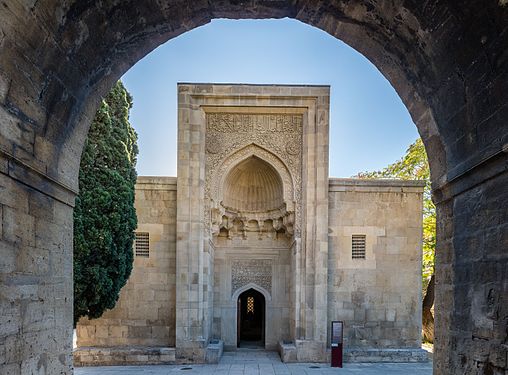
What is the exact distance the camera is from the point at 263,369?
10102mm

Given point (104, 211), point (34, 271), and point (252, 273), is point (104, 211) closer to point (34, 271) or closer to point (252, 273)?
point (252, 273)

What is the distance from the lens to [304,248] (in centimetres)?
1131

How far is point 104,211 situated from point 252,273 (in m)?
5.78

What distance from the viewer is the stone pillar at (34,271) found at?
273cm

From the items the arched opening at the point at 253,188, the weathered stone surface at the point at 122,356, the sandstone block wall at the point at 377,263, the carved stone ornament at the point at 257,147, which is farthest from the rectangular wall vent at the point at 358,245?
the weathered stone surface at the point at 122,356

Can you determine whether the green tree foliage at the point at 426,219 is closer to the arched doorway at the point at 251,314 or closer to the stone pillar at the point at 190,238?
the arched doorway at the point at 251,314

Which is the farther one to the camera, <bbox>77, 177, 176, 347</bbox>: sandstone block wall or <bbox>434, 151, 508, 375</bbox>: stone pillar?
<bbox>77, 177, 176, 347</bbox>: sandstone block wall

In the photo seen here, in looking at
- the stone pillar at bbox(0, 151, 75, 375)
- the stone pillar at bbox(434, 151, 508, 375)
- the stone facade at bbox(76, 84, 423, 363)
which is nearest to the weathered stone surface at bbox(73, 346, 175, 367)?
the stone facade at bbox(76, 84, 423, 363)

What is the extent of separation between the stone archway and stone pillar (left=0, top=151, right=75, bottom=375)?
0.01m

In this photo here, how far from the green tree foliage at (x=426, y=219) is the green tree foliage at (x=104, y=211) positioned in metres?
11.1

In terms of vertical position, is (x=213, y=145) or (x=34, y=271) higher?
(x=213, y=145)

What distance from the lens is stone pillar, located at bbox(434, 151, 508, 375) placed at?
266cm

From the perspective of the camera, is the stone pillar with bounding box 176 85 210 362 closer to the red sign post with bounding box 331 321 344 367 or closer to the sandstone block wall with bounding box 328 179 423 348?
the red sign post with bounding box 331 321 344 367

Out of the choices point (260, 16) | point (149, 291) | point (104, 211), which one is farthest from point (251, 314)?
point (260, 16)
